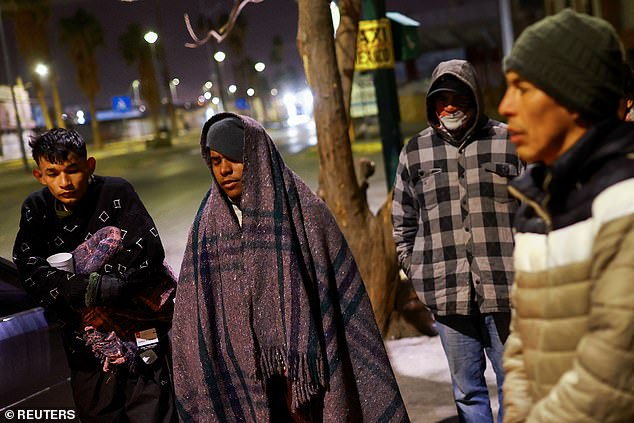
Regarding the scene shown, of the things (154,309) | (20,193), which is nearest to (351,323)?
(154,309)

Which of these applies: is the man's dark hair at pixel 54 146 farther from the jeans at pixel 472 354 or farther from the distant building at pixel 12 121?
the distant building at pixel 12 121

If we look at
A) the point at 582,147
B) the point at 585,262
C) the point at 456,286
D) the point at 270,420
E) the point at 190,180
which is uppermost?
the point at 582,147

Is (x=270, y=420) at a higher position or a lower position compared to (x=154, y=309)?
lower

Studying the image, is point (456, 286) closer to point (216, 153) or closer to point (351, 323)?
point (351, 323)

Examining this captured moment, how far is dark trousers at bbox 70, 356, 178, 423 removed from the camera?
3.34 m

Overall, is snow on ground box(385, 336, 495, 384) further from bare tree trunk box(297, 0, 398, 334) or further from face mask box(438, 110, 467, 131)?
face mask box(438, 110, 467, 131)

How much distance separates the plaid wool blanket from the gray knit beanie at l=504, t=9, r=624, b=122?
1290 mm

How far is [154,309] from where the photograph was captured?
3.36 metres

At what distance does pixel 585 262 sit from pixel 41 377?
2.59m

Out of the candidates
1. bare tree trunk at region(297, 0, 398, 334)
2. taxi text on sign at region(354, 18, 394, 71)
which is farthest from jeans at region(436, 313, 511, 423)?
taxi text on sign at region(354, 18, 394, 71)

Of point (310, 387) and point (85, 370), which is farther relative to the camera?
point (85, 370)

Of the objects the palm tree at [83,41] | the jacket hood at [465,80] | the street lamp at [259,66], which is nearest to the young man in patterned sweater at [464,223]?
the jacket hood at [465,80]

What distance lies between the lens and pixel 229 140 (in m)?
2.75

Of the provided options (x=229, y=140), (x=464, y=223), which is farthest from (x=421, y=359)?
(x=229, y=140)
